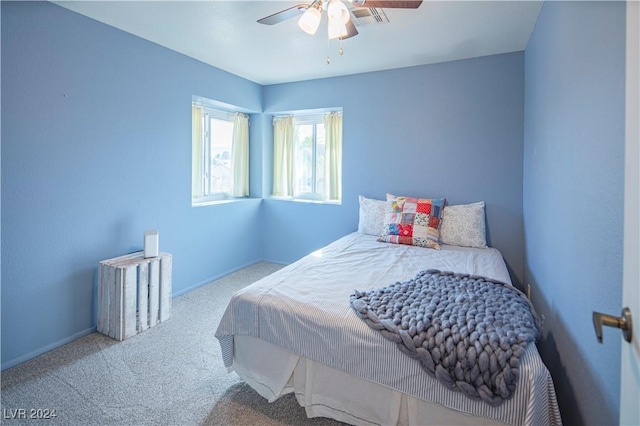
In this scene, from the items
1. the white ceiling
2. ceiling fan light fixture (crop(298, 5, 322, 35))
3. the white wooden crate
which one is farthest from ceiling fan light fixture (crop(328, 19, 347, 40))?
the white wooden crate

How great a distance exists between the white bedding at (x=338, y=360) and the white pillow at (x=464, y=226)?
85 cm

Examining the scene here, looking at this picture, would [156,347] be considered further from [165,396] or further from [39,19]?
[39,19]

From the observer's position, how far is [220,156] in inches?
163

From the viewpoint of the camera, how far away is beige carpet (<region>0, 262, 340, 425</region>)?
66.6 inches

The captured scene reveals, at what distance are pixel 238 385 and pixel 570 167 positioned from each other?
2.12 m

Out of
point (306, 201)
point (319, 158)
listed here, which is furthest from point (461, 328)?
point (319, 158)

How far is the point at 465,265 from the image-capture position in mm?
2455

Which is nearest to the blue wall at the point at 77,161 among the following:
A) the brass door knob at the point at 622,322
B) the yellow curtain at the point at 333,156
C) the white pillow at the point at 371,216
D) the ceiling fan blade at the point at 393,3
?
the yellow curtain at the point at 333,156

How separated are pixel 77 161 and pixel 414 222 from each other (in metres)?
2.78

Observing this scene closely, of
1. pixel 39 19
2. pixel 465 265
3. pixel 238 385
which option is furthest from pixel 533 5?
pixel 39 19

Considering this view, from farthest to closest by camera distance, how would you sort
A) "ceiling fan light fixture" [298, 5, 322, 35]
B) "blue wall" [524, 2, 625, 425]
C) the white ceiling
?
the white ceiling
"ceiling fan light fixture" [298, 5, 322, 35]
"blue wall" [524, 2, 625, 425]

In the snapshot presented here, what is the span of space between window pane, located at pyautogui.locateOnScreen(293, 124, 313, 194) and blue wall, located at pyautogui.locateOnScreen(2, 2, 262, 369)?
1448 mm

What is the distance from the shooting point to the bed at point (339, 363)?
4.24 ft

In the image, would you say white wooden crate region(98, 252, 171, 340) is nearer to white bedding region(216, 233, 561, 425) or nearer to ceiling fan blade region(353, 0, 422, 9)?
white bedding region(216, 233, 561, 425)
